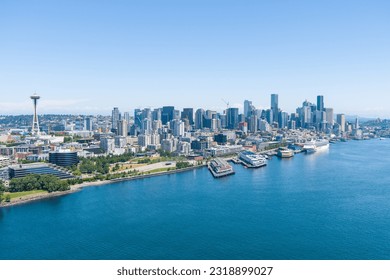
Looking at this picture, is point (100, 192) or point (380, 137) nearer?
point (100, 192)

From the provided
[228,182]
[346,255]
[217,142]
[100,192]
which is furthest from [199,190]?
[217,142]

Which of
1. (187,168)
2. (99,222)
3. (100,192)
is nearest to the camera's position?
(99,222)

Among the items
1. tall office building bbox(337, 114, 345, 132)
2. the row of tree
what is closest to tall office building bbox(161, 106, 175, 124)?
tall office building bbox(337, 114, 345, 132)

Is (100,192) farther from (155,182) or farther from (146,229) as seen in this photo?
(146,229)

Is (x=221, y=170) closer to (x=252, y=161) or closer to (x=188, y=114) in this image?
(x=252, y=161)

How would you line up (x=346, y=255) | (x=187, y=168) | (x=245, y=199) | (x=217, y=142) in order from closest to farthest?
1. (x=346, y=255)
2. (x=245, y=199)
3. (x=187, y=168)
4. (x=217, y=142)

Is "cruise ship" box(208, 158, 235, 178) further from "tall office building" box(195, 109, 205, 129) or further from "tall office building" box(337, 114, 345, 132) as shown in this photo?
"tall office building" box(337, 114, 345, 132)
